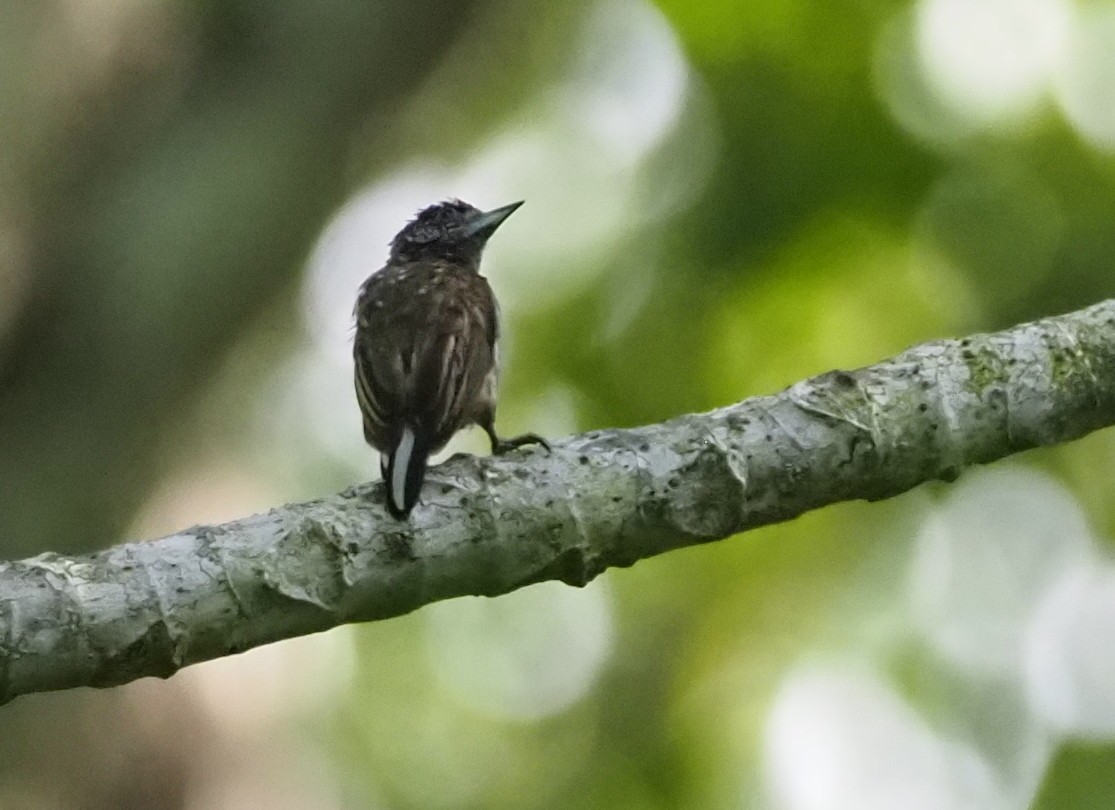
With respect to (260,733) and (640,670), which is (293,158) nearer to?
(260,733)

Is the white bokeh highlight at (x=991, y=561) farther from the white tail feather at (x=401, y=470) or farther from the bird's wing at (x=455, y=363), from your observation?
the white tail feather at (x=401, y=470)

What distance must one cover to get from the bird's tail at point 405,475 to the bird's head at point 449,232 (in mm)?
2066

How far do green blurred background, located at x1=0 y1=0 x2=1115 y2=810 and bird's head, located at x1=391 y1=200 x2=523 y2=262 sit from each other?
27 centimetres

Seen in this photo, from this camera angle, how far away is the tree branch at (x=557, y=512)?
2.66 m

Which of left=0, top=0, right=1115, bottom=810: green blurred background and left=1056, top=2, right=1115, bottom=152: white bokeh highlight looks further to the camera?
left=1056, top=2, right=1115, bottom=152: white bokeh highlight

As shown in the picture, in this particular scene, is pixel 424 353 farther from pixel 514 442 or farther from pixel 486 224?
pixel 486 224

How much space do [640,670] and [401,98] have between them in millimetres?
3861

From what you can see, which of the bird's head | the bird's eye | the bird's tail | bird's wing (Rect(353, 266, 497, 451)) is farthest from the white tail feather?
the bird's eye

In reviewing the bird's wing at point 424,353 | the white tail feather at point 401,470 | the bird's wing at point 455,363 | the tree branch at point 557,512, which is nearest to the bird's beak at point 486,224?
the bird's wing at point 424,353

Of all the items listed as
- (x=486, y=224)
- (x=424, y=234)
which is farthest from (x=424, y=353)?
(x=424, y=234)

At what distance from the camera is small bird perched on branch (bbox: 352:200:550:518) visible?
12.4 feet

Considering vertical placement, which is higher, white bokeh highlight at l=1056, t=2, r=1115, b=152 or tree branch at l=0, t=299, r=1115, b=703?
white bokeh highlight at l=1056, t=2, r=1115, b=152

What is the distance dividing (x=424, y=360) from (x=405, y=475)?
1028mm

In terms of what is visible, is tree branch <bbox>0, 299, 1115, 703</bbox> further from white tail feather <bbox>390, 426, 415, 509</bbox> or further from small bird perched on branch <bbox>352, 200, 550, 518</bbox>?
small bird perched on branch <bbox>352, 200, 550, 518</bbox>
